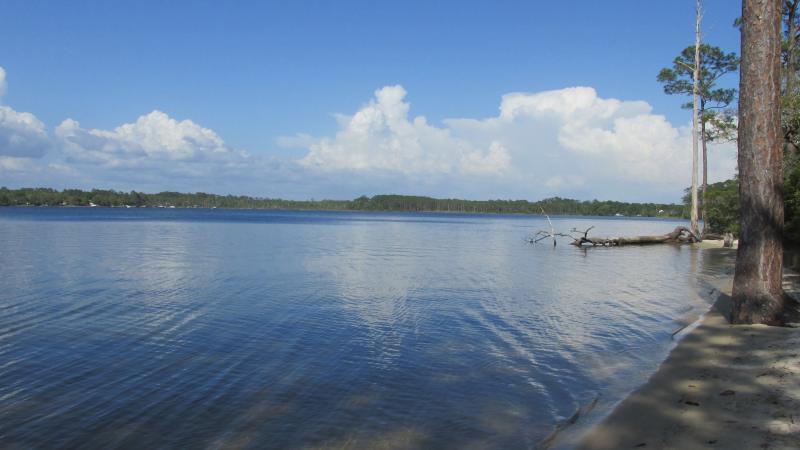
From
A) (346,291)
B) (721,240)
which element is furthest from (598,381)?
(721,240)

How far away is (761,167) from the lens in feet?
33.0

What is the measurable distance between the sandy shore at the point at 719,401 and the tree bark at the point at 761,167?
95 cm

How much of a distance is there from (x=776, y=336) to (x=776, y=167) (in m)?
3.38

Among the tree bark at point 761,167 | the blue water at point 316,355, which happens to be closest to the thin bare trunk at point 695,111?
the blue water at point 316,355

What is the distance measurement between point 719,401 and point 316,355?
6.35 meters

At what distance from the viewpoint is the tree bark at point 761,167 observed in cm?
984

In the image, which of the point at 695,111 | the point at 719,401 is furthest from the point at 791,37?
the point at 719,401

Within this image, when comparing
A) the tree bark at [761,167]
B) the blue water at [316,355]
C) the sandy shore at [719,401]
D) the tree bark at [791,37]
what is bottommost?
the blue water at [316,355]

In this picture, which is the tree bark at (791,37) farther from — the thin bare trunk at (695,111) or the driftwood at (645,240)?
the driftwood at (645,240)

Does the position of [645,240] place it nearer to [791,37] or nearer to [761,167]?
[791,37]

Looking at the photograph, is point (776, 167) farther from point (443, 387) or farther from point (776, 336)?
point (443, 387)

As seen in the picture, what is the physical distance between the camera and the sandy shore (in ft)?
17.1

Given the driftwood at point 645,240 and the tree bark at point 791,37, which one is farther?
the driftwood at point 645,240

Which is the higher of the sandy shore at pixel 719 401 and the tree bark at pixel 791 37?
the tree bark at pixel 791 37
